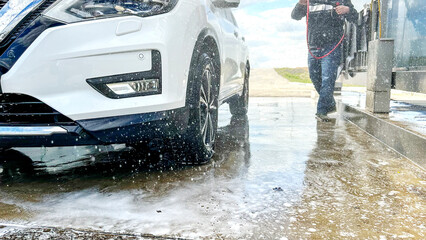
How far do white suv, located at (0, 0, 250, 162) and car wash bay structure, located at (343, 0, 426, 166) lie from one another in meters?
2.37

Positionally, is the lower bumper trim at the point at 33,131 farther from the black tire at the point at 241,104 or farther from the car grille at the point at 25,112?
the black tire at the point at 241,104

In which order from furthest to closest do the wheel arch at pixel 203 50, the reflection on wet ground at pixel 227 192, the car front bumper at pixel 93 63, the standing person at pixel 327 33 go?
the standing person at pixel 327 33
the wheel arch at pixel 203 50
the car front bumper at pixel 93 63
the reflection on wet ground at pixel 227 192

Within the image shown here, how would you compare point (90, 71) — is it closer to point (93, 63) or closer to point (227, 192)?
point (93, 63)

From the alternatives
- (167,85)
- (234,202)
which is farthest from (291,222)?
(167,85)

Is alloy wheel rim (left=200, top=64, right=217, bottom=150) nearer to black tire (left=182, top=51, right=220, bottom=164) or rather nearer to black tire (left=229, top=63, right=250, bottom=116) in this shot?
black tire (left=182, top=51, right=220, bottom=164)

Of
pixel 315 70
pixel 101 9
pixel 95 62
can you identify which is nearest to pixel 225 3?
pixel 101 9

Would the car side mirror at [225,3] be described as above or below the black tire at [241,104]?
above

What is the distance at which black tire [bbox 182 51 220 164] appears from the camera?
333 centimetres

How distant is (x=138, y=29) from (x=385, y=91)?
12.1ft

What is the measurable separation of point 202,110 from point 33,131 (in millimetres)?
1337

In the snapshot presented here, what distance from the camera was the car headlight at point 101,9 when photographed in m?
2.77

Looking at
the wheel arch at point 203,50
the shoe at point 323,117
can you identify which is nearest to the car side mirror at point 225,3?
the wheel arch at point 203,50

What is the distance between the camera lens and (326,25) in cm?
612

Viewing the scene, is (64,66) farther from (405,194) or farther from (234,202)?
(405,194)
